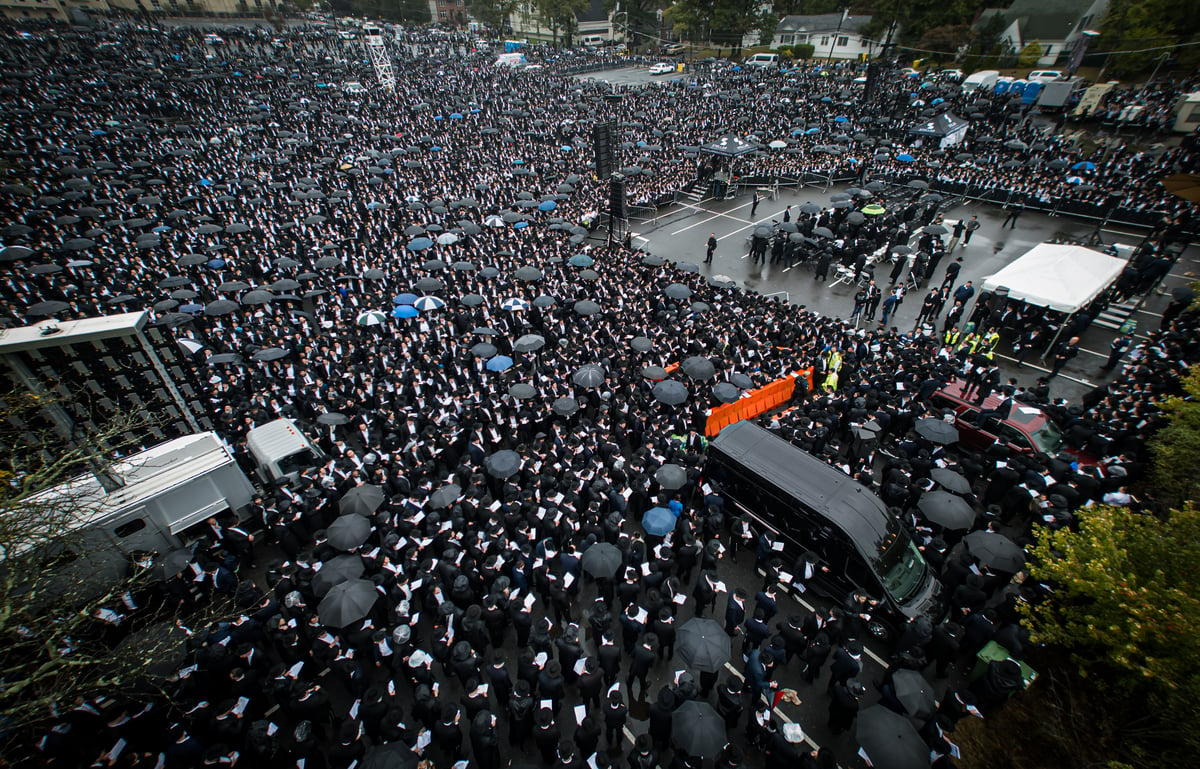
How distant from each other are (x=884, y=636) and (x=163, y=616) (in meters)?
11.6

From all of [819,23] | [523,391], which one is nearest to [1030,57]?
[819,23]

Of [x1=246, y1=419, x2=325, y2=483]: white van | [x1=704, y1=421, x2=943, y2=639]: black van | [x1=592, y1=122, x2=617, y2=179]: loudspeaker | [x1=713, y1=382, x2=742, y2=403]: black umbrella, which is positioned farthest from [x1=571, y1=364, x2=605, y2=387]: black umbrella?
[x1=592, y1=122, x2=617, y2=179]: loudspeaker

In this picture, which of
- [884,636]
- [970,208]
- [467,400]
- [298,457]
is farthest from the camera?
[970,208]

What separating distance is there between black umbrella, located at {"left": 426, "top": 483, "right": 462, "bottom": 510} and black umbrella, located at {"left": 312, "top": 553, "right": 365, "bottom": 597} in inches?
58.7

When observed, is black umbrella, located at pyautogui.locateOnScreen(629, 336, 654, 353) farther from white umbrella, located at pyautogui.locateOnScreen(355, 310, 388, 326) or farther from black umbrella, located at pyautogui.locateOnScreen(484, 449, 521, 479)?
white umbrella, located at pyautogui.locateOnScreen(355, 310, 388, 326)

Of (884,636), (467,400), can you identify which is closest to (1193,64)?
(884,636)

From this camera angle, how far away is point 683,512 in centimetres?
957

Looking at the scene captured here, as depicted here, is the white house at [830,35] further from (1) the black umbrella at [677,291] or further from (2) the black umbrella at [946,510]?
(2) the black umbrella at [946,510]

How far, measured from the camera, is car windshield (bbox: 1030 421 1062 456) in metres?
10.7

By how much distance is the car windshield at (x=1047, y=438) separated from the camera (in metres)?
10.7

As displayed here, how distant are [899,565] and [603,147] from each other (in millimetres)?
17721

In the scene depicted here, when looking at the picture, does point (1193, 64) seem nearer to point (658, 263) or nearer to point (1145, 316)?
point (1145, 316)

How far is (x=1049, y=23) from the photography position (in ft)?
149

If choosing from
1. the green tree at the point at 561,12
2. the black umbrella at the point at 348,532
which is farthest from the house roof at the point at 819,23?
the black umbrella at the point at 348,532
